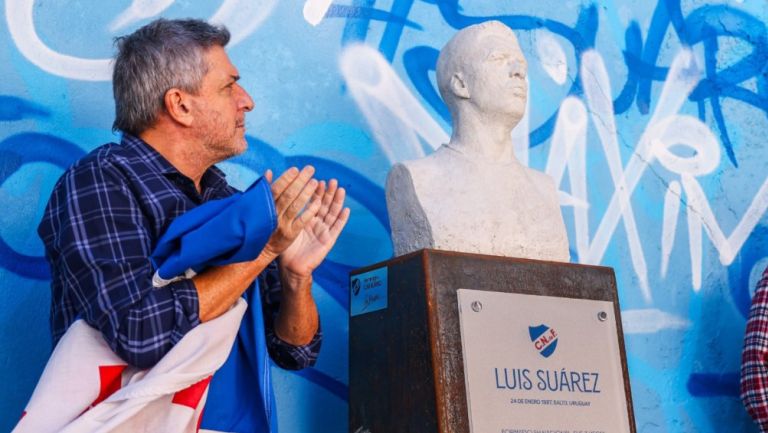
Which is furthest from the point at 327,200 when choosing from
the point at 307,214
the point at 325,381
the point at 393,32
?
the point at 393,32

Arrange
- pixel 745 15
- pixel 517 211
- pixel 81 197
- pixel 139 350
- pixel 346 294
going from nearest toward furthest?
pixel 139 350 < pixel 81 197 < pixel 517 211 < pixel 346 294 < pixel 745 15

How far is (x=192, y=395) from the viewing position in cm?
168

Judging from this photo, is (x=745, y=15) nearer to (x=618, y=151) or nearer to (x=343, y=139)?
(x=618, y=151)

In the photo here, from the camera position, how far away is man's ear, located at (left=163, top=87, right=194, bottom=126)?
6.44 ft

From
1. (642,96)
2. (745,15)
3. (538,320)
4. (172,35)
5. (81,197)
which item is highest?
Answer: (745,15)

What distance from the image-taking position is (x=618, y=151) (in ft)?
11.3

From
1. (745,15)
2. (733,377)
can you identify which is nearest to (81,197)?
(733,377)

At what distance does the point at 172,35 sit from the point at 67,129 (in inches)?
28.3

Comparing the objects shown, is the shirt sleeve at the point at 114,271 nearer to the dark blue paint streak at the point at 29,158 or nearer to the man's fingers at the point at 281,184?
the man's fingers at the point at 281,184

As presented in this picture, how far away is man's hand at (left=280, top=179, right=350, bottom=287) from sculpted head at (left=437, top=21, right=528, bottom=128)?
67 cm

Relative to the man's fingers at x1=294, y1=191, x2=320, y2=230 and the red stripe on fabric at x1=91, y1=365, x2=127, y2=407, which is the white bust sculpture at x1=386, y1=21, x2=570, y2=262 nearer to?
the man's fingers at x1=294, y1=191, x2=320, y2=230

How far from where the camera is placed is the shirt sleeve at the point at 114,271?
162 cm

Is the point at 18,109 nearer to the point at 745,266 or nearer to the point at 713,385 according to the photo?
the point at 713,385

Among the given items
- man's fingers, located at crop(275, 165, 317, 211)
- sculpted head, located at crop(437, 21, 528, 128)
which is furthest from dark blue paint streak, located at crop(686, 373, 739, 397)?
man's fingers, located at crop(275, 165, 317, 211)
